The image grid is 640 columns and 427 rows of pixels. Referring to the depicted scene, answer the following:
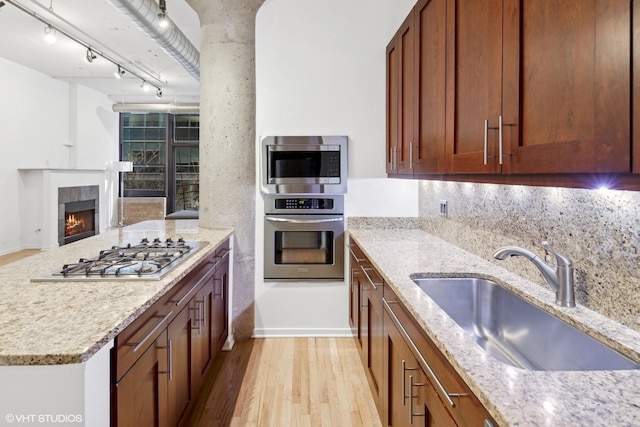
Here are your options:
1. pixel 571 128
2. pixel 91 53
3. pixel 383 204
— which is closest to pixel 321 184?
pixel 383 204

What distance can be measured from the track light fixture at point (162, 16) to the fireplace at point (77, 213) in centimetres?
469

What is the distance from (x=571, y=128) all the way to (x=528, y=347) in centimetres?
89

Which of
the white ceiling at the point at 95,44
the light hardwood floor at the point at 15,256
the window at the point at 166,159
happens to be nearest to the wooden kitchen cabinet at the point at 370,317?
the white ceiling at the point at 95,44

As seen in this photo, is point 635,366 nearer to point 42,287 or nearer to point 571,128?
point 571,128

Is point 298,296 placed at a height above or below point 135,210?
below

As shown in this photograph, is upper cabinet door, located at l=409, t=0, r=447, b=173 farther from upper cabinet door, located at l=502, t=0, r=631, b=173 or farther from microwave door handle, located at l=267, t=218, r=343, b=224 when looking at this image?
microwave door handle, located at l=267, t=218, r=343, b=224

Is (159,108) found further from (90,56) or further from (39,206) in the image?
(39,206)

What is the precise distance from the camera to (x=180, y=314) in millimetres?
1979

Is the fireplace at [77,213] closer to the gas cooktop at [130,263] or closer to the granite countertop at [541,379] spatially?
the gas cooktop at [130,263]

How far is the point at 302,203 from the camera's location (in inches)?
138

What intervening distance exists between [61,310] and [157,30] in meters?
3.33

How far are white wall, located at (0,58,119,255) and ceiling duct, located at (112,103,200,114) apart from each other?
0.46m

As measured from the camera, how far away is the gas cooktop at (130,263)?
5.75ft

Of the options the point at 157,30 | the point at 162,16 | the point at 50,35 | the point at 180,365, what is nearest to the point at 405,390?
the point at 180,365
